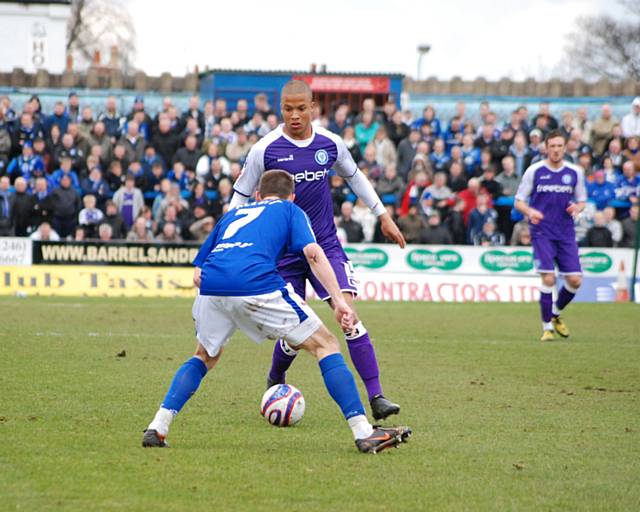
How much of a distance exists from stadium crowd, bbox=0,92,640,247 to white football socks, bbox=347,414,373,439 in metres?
16.3

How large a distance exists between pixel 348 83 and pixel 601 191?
856cm

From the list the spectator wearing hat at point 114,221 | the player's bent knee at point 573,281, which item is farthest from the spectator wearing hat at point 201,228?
the player's bent knee at point 573,281

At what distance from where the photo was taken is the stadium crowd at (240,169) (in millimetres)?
24047

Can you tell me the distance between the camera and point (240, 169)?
24.5 meters

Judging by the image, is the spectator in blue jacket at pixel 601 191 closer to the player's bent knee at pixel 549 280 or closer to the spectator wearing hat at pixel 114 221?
the spectator wearing hat at pixel 114 221

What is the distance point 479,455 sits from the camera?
755cm

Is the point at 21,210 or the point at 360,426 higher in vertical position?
the point at 360,426

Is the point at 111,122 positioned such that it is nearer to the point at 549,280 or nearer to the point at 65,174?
the point at 65,174

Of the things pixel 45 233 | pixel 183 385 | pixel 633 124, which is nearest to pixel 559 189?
pixel 183 385

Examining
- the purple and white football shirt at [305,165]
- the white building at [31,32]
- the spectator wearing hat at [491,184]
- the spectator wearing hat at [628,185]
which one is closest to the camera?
the purple and white football shirt at [305,165]

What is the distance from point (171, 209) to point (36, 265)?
2912mm

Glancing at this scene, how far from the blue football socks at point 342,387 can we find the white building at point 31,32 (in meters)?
36.2

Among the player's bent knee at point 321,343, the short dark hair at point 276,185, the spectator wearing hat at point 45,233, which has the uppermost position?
the short dark hair at point 276,185

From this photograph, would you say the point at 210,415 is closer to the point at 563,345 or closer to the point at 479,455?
the point at 479,455
